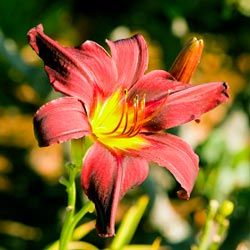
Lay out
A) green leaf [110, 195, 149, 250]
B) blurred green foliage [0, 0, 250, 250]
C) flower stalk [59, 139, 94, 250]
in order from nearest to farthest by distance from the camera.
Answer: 1. flower stalk [59, 139, 94, 250]
2. green leaf [110, 195, 149, 250]
3. blurred green foliage [0, 0, 250, 250]

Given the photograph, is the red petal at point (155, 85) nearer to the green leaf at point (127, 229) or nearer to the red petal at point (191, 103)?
the red petal at point (191, 103)

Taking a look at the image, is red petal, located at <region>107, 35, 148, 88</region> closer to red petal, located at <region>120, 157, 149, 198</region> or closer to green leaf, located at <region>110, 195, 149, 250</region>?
red petal, located at <region>120, 157, 149, 198</region>

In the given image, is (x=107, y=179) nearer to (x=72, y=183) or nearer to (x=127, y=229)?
(x=72, y=183)

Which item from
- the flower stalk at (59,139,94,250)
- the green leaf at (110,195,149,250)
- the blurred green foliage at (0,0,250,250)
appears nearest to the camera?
the flower stalk at (59,139,94,250)

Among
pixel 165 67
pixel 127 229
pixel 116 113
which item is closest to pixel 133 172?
pixel 116 113

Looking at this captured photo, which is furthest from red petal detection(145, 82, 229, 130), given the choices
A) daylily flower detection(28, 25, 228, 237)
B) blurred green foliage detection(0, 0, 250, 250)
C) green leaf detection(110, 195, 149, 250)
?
blurred green foliage detection(0, 0, 250, 250)

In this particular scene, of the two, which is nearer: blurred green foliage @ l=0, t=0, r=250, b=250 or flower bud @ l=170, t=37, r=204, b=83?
flower bud @ l=170, t=37, r=204, b=83
